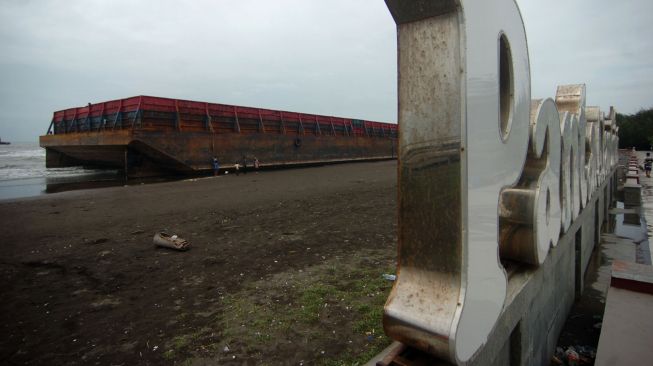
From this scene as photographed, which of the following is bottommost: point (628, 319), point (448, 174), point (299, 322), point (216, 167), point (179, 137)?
point (299, 322)

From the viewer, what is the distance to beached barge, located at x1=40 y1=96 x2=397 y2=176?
16.0m

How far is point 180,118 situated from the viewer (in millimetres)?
17391

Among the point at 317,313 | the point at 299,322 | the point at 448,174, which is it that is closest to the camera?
the point at 448,174

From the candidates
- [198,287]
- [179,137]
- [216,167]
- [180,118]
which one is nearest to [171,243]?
[198,287]

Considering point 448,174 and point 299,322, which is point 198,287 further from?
point 448,174

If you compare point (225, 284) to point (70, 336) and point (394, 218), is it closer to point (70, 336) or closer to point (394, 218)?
point (70, 336)

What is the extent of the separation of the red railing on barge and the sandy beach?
29.3 ft

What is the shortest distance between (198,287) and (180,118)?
1535 centimetres

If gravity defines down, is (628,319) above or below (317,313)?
above

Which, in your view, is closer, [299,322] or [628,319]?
[628,319]

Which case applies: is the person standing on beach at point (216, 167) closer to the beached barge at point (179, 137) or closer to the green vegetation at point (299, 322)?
the beached barge at point (179, 137)

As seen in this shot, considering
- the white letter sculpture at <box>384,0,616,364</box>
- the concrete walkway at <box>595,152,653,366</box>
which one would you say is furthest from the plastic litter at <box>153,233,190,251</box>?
the concrete walkway at <box>595,152,653,366</box>

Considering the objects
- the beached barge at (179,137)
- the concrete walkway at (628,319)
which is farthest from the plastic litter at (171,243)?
the beached barge at (179,137)

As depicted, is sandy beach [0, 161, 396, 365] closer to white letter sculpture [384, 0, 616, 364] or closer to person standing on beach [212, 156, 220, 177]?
white letter sculpture [384, 0, 616, 364]
